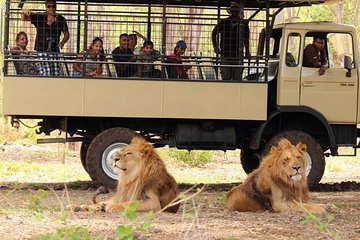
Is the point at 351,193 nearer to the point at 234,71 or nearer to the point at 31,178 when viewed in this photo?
the point at 234,71

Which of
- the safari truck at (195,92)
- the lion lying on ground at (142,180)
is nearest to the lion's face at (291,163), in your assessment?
the lion lying on ground at (142,180)

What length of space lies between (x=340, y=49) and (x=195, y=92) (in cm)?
244

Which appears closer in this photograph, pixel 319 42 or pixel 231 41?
pixel 231 41

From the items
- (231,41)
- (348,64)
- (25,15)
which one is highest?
(25,15)

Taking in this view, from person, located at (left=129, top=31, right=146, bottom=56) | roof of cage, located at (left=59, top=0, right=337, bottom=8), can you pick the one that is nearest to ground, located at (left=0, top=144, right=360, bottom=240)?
person, located at (left=129, top=31, right=146, bottom=56)

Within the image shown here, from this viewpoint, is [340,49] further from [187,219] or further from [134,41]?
[187,219]

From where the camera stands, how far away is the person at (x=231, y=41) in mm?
13938

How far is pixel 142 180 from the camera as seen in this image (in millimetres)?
9711

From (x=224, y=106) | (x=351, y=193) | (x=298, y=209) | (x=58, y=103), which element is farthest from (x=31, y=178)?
(x=298, y=209)

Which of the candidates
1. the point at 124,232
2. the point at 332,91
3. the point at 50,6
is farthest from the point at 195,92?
the point at 124,232

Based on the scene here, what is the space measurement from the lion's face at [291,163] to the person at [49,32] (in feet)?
14.9

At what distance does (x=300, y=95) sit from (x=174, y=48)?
6.06ft

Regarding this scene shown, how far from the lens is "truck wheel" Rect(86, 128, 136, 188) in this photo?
13648 mm

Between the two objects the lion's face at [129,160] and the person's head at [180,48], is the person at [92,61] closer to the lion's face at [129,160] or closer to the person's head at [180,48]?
the person's head at [180,48]
